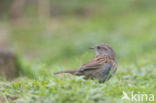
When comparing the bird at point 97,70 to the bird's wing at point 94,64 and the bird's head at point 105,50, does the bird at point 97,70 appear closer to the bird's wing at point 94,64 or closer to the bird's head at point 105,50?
the bird's wing at point 94,64

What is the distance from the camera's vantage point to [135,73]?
685cm

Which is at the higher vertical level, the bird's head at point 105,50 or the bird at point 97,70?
the bird's head at point 105,50

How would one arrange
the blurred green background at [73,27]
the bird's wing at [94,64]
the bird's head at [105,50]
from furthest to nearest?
1. the blurred green background at [73,27]
2. the bird's head at [105,50]
3. the bird's wing at [94,64]

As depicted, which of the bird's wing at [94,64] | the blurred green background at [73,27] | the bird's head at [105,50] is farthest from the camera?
the blurred green background at [73,27]

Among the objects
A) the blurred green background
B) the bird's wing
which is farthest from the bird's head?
the blurred green background

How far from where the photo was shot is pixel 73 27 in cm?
1845

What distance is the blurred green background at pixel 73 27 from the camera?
14.1 metres

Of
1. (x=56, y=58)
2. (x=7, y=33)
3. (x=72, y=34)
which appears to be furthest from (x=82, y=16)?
(x=56, y=58)

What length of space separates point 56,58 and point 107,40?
281 centimetres

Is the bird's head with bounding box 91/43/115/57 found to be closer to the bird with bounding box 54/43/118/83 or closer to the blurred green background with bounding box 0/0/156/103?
the bird with bounding box 54/43/118/83

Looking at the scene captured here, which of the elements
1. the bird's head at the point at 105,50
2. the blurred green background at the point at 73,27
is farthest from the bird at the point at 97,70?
the blurred green background at the point at 73,27

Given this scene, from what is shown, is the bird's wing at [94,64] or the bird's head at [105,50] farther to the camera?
the bird's head at [105,50]

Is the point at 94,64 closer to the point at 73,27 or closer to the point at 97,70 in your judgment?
the point at 97,70

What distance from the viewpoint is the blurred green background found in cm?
1405
